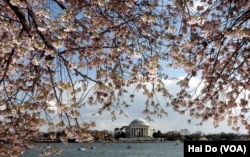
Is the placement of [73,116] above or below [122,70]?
below

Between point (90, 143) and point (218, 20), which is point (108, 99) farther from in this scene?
point (218, 20)

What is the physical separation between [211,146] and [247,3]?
10.5 ft

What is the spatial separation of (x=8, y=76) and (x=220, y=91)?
477 cm

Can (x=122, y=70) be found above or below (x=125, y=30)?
below

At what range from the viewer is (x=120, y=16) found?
312 inches

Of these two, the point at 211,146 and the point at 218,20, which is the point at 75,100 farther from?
the point at 218,20

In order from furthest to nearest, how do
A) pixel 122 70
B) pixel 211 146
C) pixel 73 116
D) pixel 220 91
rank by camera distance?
pixel 220 91 < pixel 122 70 < pixel 211 146 < pixel 73 116

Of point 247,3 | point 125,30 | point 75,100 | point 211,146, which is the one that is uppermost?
point 247,3

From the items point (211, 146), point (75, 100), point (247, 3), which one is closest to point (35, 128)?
point (75, 100)

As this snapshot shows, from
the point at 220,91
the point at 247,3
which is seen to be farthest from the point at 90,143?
the point at 247,3

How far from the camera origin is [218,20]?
30.5 ft

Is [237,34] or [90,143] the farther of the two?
[90,143]

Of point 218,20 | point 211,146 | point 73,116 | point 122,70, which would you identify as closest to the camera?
point 73,116

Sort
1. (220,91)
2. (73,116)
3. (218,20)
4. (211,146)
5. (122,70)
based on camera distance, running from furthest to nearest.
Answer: (220,91) < (218,20) < (122,70) < (211,146) < (73,116)
